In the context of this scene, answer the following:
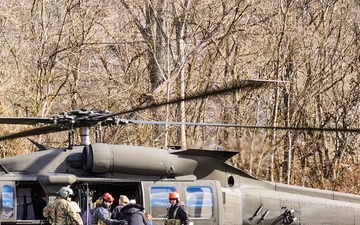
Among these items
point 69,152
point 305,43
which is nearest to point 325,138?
point 305,43

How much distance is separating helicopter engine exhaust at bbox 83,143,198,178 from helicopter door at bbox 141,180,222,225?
19cm

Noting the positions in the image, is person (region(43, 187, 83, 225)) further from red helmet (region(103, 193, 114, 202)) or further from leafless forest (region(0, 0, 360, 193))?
leafless forest (region(0, 0, 360, 193))

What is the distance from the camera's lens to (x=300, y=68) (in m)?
28.0

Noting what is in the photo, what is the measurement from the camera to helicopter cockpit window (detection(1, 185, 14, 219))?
12641mm

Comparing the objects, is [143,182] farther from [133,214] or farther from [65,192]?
[65,192]

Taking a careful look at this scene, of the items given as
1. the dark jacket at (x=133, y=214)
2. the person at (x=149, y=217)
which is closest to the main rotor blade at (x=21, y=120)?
the dark jacket at (x=133, y=214)

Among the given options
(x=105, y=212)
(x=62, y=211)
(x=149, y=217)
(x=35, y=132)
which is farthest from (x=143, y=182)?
(x=35, y=132)

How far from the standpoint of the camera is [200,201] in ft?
45.9

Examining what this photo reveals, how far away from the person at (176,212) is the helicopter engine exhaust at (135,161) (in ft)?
1.65

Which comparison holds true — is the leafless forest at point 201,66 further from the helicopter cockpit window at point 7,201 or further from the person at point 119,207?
the helicopter cockpit window at point 7,201

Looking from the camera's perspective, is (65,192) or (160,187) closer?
(65,192)

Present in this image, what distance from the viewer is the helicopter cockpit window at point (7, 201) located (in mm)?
12641

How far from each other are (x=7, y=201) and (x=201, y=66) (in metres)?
14.7

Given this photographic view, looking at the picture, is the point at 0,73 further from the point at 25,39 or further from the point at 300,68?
the point at 300,68
